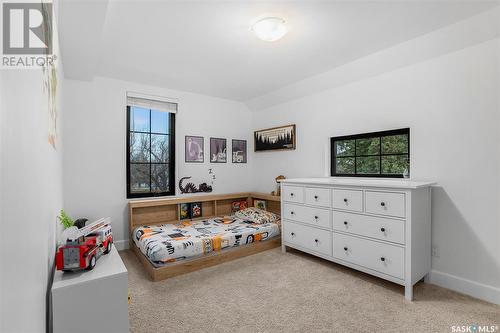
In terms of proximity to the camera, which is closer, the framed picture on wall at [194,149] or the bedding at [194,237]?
the bedding at [194,237]

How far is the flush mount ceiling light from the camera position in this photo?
2133 millimetres

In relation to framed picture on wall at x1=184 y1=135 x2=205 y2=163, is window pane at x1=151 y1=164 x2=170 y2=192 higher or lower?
lower

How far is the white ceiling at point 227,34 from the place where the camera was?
200cm

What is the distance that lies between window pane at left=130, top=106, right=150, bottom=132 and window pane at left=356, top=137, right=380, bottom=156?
3.16 m

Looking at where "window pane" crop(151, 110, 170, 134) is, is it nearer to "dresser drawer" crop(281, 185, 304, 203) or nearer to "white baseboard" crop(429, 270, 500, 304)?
"dresser drawer" crop(281, 185, 304, 203)

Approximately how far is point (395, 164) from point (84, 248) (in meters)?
3.15

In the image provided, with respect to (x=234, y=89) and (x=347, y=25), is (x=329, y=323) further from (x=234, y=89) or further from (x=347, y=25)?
(x=234, y=89)

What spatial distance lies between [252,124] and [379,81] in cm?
254

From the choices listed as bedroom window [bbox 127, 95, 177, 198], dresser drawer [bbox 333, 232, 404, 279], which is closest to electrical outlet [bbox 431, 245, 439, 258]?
dresser drawer [bbox 333, 232, 404, 279]

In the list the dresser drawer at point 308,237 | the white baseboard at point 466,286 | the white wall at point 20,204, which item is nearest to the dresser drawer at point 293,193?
the dresser drawer at point 308,237

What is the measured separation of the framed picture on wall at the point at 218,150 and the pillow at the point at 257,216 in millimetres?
1057

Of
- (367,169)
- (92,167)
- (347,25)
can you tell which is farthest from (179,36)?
(367,169)

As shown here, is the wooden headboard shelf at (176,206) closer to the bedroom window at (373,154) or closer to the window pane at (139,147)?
the window pane at (139,147)

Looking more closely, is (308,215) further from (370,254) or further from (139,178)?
Result: (139,178)
